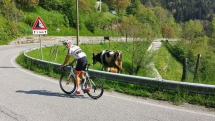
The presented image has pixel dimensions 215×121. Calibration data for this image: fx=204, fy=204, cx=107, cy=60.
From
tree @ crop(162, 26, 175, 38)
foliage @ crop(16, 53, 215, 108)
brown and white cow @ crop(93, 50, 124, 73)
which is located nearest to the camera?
foliage @ crop(16, 53, 215, 108)

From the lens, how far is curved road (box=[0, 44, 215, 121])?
5.53 meters

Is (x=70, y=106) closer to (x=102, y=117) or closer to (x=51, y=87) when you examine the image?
(x=102, y=117)

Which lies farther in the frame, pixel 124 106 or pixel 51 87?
pixel 51 87

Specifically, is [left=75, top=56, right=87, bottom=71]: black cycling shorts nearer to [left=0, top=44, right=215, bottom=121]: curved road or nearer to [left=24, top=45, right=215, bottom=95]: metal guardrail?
[left=0, top=44, right=215, bottom=121]: curved road

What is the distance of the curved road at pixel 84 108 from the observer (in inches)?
218

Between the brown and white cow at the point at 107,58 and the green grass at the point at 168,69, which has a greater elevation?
the brown and white cow at the point at 107,58

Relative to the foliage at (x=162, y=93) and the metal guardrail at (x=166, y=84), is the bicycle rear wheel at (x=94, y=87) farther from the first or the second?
the metal guardrail at (x=166, y=84)

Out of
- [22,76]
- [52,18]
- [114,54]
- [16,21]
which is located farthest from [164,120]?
[52,18]

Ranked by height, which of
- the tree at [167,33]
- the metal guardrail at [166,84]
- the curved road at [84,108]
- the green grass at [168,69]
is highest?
the tree at [167,33]

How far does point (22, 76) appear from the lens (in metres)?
Result: 10.8

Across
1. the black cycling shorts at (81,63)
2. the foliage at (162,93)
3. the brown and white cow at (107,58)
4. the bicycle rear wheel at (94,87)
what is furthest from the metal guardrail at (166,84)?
the brown and white cow at (107,58)

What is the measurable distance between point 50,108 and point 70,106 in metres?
0.60

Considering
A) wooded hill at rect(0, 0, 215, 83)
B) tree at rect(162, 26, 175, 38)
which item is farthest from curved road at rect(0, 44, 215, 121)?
tree at rect(162, 26, 175, 38)

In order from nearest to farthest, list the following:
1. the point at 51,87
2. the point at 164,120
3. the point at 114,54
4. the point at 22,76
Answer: the point at 164,120
the point at 51,87
the point at 22,76
the point at 114,54
